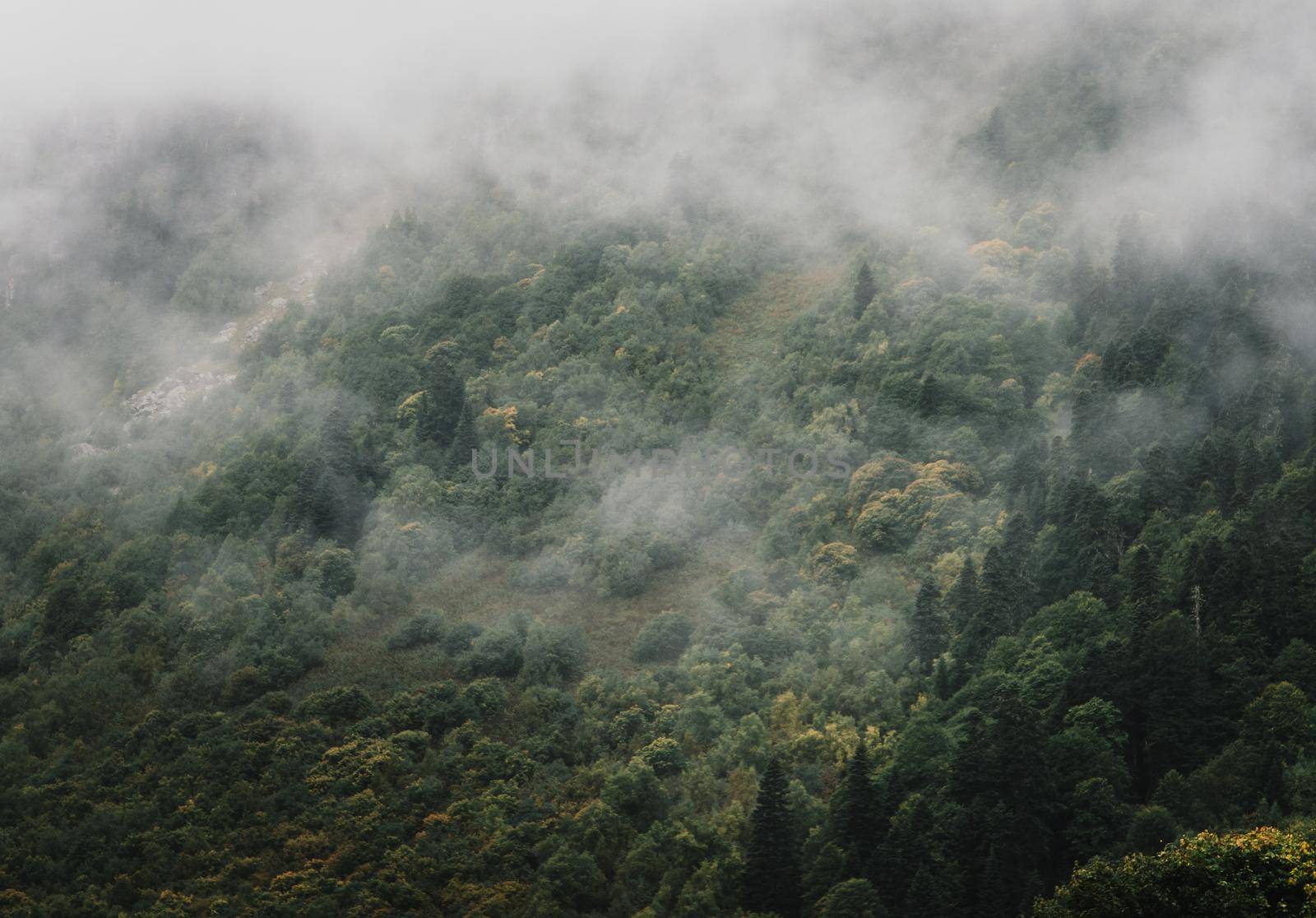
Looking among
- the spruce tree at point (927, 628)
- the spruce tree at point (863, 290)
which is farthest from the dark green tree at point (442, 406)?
the spruce tree at point (927, 628)

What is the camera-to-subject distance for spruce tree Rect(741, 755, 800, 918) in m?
63.3

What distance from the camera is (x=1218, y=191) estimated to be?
9900cm

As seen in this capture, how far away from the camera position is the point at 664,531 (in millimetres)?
92125

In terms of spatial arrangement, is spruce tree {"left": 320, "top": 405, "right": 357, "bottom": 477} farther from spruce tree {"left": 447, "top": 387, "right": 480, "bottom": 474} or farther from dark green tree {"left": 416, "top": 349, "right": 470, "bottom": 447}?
spruce tree {"left": 447, "top": 387, "right": 480, "bottom": 474}

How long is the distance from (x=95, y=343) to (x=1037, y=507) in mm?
78713

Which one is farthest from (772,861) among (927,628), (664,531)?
(664,531)

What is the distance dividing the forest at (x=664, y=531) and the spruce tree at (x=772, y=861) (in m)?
0.28

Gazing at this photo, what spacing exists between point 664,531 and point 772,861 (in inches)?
1238

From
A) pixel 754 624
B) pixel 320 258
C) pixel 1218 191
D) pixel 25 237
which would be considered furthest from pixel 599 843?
pixel 25 237

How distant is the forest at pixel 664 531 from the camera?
64125mm

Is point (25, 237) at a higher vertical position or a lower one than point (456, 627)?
higher

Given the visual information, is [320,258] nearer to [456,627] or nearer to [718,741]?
[456,627]

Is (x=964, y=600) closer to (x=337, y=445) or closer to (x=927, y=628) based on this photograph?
(x=927, y=628)

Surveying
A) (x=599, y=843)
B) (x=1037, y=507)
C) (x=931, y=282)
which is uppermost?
(x=931, y=282)
